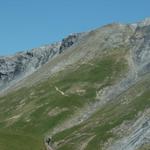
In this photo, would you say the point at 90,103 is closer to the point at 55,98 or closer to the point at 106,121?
the point at 55,98

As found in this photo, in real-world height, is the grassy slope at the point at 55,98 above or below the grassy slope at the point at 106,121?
above

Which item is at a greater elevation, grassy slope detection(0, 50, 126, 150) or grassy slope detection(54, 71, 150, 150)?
grassy slope detection(0, 50, 126, 150)

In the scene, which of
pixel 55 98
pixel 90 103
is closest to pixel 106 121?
pixel 90 103

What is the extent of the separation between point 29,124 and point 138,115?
40729 millimetres

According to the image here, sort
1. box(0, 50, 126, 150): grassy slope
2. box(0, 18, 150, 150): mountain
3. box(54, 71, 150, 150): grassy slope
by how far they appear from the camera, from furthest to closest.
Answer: box(0, 50, 126, 150): grassy slope
box(54, 71, 150, 150): grassy slope
box(0, 18, 150, 150): mountain

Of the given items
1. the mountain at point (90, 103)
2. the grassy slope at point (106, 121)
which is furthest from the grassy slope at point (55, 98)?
the grassy slope at point (106, 121)

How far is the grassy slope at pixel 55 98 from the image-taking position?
456 feet

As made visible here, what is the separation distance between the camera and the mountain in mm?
103438

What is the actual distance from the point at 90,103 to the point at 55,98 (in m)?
13.4

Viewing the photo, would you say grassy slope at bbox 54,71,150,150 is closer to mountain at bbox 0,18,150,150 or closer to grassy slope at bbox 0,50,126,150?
mountain at bbox 0,18,150,150

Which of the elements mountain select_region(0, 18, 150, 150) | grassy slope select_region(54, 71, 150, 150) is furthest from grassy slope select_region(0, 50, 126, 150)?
grassy slope select_region(54, 71, 150, 150)

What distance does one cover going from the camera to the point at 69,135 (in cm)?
11856

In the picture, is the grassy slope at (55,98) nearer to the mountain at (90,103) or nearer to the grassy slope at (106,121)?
the mountain at (90,103)

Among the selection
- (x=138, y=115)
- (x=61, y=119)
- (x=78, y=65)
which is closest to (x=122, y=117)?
(x=138, y=115)
